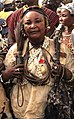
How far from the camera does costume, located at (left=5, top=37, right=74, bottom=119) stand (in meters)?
3.37

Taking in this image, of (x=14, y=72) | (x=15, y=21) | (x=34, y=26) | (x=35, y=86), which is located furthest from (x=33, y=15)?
(x=15, y=21)

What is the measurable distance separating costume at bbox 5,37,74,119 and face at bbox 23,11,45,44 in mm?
142

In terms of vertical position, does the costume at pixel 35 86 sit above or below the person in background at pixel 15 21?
below

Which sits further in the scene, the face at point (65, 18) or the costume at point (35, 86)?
the face at point (65, 18)

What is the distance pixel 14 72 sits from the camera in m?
3.33

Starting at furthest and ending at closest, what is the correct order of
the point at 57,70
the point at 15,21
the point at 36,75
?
1. the point at 15,21
2. the point at 36,75
3. the point at 57,70

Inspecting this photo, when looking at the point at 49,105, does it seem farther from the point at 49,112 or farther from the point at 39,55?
the point at 39,55

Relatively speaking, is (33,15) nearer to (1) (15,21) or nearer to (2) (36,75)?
(2) (36,75)

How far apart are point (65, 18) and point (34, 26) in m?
1.20

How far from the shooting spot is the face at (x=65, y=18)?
4.41 m

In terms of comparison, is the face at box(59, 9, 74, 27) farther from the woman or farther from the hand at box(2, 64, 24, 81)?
the hand at box(2, 64, 24, 81)

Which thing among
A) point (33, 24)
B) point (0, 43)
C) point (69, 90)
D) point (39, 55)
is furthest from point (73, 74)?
point (0, 43)

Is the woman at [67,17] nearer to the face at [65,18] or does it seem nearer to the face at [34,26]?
the face at [65,18]

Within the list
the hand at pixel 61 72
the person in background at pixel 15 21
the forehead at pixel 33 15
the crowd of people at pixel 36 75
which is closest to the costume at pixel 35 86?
the crowd of people at pixel 36 75
